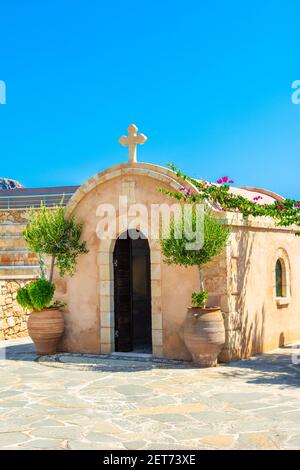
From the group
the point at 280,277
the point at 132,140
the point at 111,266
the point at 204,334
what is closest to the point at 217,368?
the point at 204,334

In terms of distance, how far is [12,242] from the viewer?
71.5ft

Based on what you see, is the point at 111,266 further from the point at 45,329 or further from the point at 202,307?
the point at 202,307

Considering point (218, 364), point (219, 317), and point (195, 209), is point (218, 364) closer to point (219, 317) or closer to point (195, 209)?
point (219, 317)

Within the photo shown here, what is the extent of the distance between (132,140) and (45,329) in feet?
13.6

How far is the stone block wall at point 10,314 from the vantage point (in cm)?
1441

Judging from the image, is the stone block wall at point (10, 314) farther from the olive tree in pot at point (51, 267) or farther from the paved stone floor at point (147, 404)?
the paved stone floor at point (147, 404)

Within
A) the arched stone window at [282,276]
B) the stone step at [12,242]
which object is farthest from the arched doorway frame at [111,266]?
the stone step at [12,242]

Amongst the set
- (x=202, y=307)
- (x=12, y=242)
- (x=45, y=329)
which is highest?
(x=12, y=242)

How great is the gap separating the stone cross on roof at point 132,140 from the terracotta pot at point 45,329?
11.6 ft

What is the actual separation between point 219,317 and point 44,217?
14.0 feet

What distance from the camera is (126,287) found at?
11.5 meters

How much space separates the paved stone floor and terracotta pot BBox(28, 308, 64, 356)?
0.66 meters

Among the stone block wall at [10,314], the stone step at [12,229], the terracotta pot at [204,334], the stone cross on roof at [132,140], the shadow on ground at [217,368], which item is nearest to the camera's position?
the shadow on ground at [217,368]

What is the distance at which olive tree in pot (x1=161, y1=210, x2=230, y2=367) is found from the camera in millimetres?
9414
